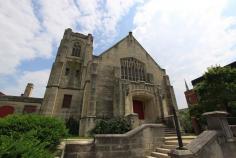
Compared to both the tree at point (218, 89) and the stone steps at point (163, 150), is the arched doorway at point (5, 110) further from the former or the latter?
the tree at point (218, 89)

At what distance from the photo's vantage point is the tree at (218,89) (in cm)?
958

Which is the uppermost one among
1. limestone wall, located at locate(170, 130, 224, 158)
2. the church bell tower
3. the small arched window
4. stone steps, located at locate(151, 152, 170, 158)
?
the small arched window

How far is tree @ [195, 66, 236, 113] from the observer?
9578 mm

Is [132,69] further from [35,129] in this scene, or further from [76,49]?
[35,129]

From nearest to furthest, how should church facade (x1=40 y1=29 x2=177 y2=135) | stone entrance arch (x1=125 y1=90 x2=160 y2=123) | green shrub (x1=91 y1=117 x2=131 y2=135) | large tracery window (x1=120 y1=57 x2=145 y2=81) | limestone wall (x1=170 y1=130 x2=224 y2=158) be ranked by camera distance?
limestone wall (x1=170 y1=130 x2=224 y2=158)
green shrub (x1=91 y1=117 x2=131 y2=135)
church facade (x1=40 y1=29 x2=177 y2=135)
stone entrance arch (x1=125 y1=90 x2=160 y2=123)
large tracery window (x1=120 y1=57 x2=145 y2=81)

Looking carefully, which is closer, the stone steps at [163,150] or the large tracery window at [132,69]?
the stone steps at [163,150]

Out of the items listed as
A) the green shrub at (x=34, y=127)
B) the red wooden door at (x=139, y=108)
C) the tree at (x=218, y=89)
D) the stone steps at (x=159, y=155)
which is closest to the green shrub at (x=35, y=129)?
the green shrub at (x=34, y=127)

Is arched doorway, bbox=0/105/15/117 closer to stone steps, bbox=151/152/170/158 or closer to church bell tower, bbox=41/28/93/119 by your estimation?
church bell tower, bbox=41/28/93/119

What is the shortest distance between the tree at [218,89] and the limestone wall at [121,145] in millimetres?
6153

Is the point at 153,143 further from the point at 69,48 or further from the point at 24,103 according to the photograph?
the point at 24,103

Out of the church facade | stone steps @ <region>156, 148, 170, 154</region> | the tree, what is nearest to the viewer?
stone steps @ <region>156, 148, 170, 154</region>

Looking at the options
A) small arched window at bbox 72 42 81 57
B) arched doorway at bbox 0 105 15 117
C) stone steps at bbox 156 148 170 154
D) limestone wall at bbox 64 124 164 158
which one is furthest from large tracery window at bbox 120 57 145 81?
arched doorway at bbox 0 105 15 117

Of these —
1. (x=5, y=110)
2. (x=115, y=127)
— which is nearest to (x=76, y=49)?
(x=5, y=110)

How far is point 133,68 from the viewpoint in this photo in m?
16.7
